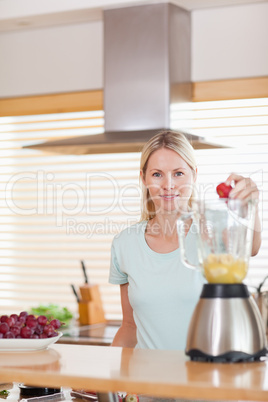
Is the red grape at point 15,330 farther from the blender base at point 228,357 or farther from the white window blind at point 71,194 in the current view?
the white window blind at point 71,194

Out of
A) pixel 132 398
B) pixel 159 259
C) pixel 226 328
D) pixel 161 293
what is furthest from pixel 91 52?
pixel 226 328

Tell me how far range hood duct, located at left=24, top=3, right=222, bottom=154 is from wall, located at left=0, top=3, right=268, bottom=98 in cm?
23

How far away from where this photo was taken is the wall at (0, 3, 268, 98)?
3.29 meters

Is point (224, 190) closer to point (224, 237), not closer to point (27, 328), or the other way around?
point (224, 237)

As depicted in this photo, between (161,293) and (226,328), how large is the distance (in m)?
0.48

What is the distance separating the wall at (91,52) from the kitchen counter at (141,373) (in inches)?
87.1

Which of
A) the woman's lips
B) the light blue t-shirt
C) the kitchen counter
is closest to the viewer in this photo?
the kitchen counter

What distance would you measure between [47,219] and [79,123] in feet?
2.11

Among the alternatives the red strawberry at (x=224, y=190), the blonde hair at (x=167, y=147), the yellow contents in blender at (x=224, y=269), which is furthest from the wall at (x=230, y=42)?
the yellow contents in blender at (x=224, y=269)

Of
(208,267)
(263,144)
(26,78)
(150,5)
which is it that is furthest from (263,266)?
(208,267)

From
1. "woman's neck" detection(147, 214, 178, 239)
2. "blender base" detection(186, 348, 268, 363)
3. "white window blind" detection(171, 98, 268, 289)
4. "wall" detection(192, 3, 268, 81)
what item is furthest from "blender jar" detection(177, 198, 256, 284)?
"wall" detection(192, 3, 268, 81)

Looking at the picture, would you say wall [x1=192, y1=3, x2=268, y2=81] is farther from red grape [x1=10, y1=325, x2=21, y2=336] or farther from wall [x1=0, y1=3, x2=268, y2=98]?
red grape [x1=10, y1=325, x2=21, y2=336]

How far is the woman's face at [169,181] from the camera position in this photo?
185cm

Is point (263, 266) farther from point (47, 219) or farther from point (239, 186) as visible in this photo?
point (239, 186)
